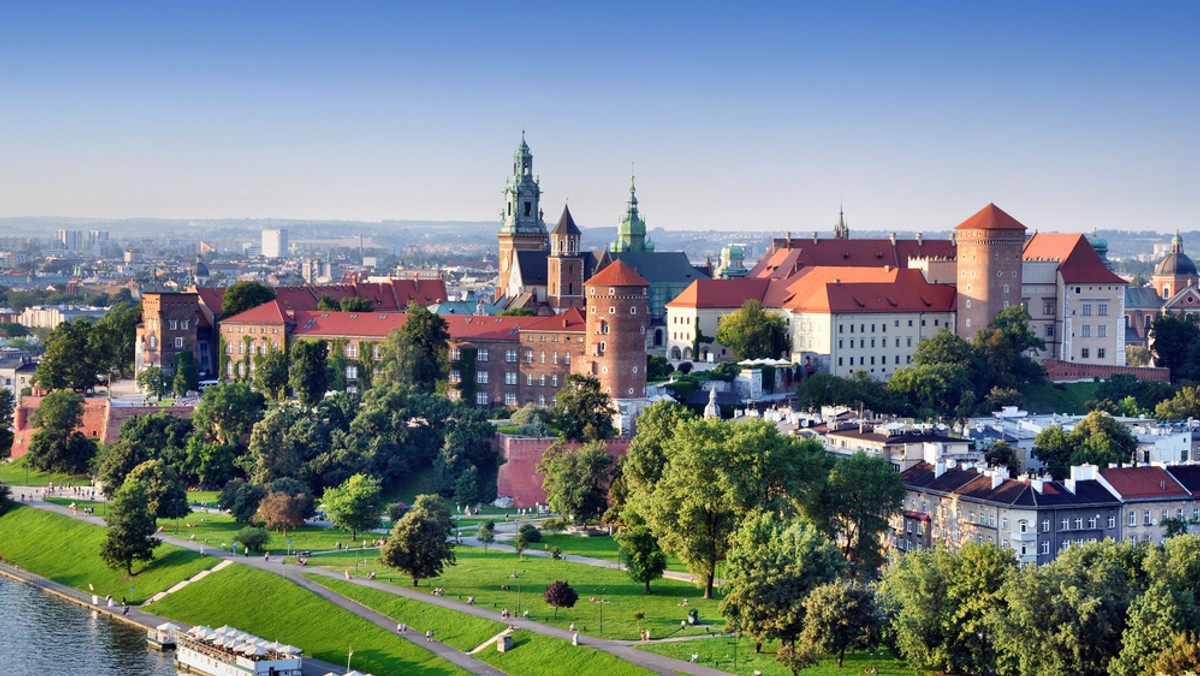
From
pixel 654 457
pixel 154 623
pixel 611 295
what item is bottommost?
pixel 154 623

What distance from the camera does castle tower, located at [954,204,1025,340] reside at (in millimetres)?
98312

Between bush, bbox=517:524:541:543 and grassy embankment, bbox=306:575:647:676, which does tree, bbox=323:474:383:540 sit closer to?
bush, bbox=517:524:541:543

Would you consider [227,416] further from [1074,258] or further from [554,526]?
[1074,258]

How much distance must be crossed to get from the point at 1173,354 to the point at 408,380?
43.6 meters

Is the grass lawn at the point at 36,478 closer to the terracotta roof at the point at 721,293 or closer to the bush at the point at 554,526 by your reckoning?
the bush at the point at 554,526

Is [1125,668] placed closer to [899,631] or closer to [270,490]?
[899,631]

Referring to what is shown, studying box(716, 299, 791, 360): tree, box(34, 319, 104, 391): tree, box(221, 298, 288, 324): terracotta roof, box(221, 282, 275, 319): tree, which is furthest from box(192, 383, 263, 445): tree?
box(716, 299, 791, 360): tree

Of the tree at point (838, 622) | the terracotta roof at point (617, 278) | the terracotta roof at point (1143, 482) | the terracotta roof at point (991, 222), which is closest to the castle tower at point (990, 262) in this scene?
the terracotta roof at point (991, 222)

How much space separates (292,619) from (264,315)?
1502 inches

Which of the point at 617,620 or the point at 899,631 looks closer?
the point at 899,631

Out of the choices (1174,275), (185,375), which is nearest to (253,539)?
(185,375)

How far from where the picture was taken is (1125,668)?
1854 inches

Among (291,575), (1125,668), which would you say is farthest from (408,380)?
(1125,668)

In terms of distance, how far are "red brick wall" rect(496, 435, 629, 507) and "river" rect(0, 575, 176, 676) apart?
19.5 m
